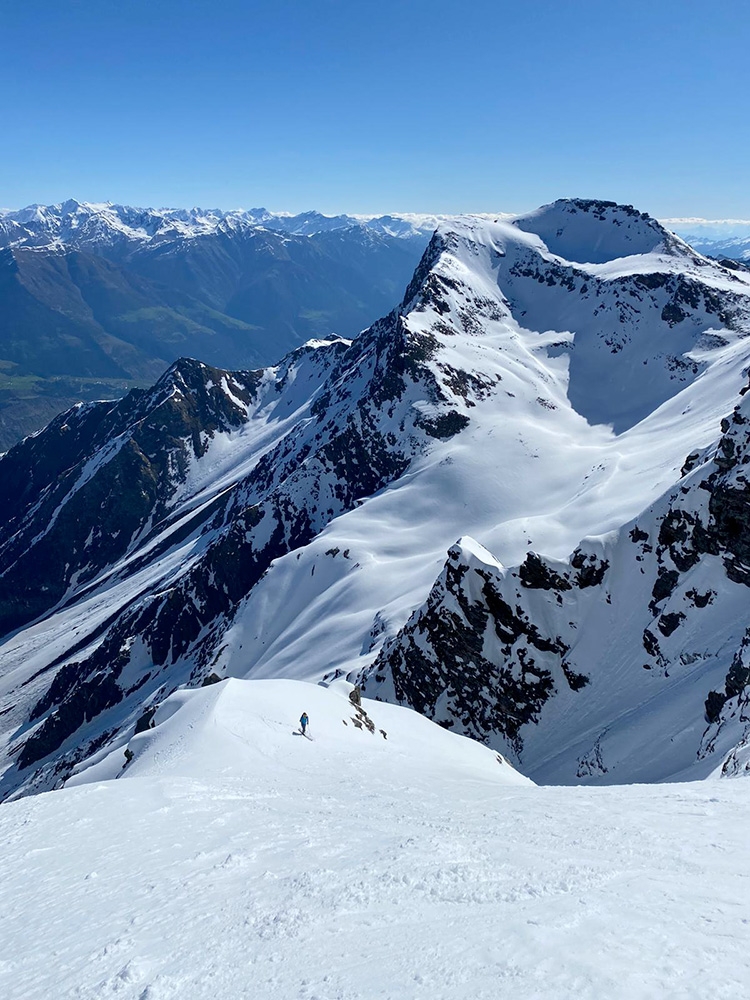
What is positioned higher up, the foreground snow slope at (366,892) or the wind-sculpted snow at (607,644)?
the foreground snow slope at (366,892)

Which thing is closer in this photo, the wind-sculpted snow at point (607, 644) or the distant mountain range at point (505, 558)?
the wind-sculpted snow at point (607, 644)

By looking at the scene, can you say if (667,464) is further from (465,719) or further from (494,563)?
(465,719)

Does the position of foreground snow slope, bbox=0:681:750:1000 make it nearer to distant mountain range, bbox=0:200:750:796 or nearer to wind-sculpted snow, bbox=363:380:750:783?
distant mountain range, bbox=0:200:750:796

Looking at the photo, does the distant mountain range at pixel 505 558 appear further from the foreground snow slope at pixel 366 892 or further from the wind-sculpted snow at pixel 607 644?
the foreground snow slope at pixel 366 892

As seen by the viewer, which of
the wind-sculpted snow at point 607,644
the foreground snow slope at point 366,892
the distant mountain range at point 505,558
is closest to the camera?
the foreground snow slope at point 366,892

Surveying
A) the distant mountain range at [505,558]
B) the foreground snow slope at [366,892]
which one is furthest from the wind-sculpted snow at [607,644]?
the foreground snow slope at [366,892]

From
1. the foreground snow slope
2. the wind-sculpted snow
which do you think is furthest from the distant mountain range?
the foreground snow slope

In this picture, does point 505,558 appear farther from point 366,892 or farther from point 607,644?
point 366,892

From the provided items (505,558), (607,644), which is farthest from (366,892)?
(505,558)
